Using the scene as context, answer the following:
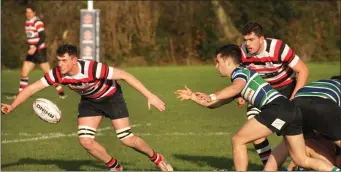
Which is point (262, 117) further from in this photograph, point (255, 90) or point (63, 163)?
point (63, 163)

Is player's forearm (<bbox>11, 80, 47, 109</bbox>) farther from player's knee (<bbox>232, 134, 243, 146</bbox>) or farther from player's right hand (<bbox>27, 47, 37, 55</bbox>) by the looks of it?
player's right hand (<bbox>27, 47, 37, 55</bbox>)

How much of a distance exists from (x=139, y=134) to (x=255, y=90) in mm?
5876

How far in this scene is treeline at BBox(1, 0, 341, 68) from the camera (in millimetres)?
35531

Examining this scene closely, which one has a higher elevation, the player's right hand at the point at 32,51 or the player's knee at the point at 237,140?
the player's knee at the point at 237,140

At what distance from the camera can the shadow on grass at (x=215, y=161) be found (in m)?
10.6

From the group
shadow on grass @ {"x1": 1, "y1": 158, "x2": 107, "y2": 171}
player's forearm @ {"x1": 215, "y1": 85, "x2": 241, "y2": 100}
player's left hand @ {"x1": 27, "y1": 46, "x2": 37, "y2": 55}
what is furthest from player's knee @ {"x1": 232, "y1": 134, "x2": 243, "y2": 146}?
player's left hand @ {"x1": 27, "y1": 46, "x2": 37, "y2": 55}

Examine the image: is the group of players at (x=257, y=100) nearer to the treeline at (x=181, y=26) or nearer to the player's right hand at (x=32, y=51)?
the player's right hand at (x=32, y=51)

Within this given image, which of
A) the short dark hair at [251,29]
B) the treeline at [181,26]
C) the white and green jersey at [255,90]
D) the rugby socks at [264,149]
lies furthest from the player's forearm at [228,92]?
the treeline at [181,26]

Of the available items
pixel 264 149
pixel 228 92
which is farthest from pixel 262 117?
pixel 264 149

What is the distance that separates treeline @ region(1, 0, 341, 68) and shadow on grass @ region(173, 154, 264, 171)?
23.6 metres

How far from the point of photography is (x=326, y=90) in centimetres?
837

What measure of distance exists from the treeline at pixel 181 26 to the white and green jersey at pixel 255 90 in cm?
2649

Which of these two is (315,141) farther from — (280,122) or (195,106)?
(195,106)

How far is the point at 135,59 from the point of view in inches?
Result: 1406
